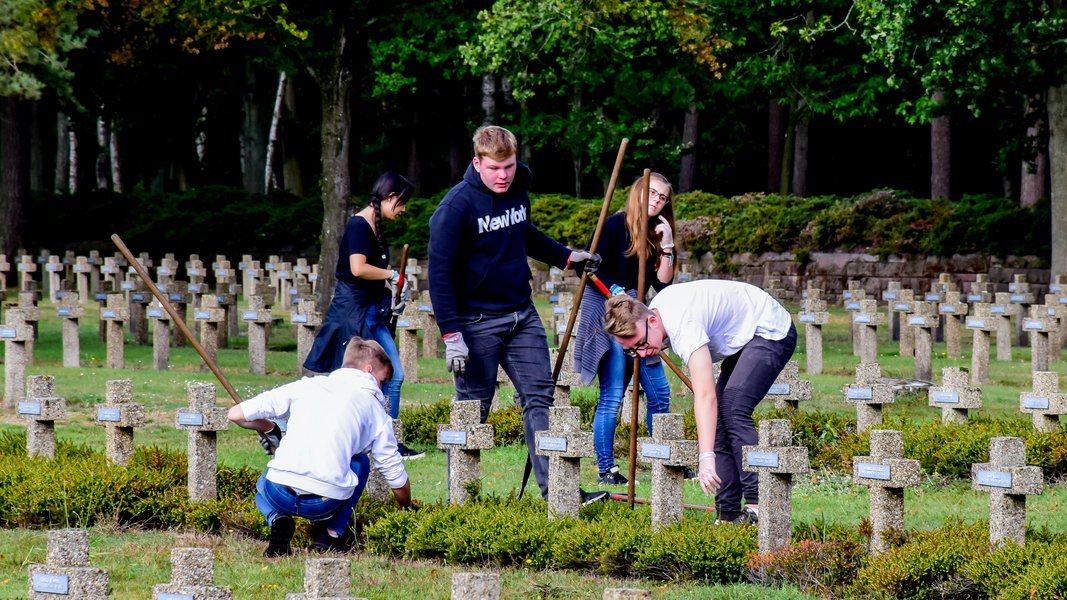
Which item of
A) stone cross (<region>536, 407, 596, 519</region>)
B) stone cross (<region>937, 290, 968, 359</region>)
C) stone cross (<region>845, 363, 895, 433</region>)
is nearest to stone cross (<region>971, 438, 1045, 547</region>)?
stone cross (<region>536, 407, 596, 519</region>)

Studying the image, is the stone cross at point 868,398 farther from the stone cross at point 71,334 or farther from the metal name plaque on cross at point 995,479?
the stone cross at point 71,334

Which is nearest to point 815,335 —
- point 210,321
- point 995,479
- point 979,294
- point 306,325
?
point 979,294

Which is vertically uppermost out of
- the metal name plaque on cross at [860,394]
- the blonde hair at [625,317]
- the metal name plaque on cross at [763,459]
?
the blonde hair at [625,317]

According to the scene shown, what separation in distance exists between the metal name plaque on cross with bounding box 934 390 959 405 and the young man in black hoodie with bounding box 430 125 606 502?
11.6 feet

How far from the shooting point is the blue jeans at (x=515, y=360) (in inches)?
341

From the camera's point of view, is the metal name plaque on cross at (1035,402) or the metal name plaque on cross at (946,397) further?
the metal name plaque on cross at (946,397)

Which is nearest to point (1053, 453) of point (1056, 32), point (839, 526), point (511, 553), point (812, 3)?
point (839, 526)

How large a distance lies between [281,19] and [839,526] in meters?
12.9

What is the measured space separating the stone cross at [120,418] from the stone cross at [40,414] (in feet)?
1.46

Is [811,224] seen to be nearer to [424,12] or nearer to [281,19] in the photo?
[424,12]

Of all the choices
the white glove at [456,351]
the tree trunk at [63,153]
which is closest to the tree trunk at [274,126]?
the tree trunk at [63,153]

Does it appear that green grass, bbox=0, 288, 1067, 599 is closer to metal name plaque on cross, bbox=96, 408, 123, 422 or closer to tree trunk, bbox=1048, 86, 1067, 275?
metal name plaque on cross, bbox=96, 408, 123, 422

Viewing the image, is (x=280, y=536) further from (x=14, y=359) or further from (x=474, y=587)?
(x=14, y=359)

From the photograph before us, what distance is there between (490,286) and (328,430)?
1.56 m
